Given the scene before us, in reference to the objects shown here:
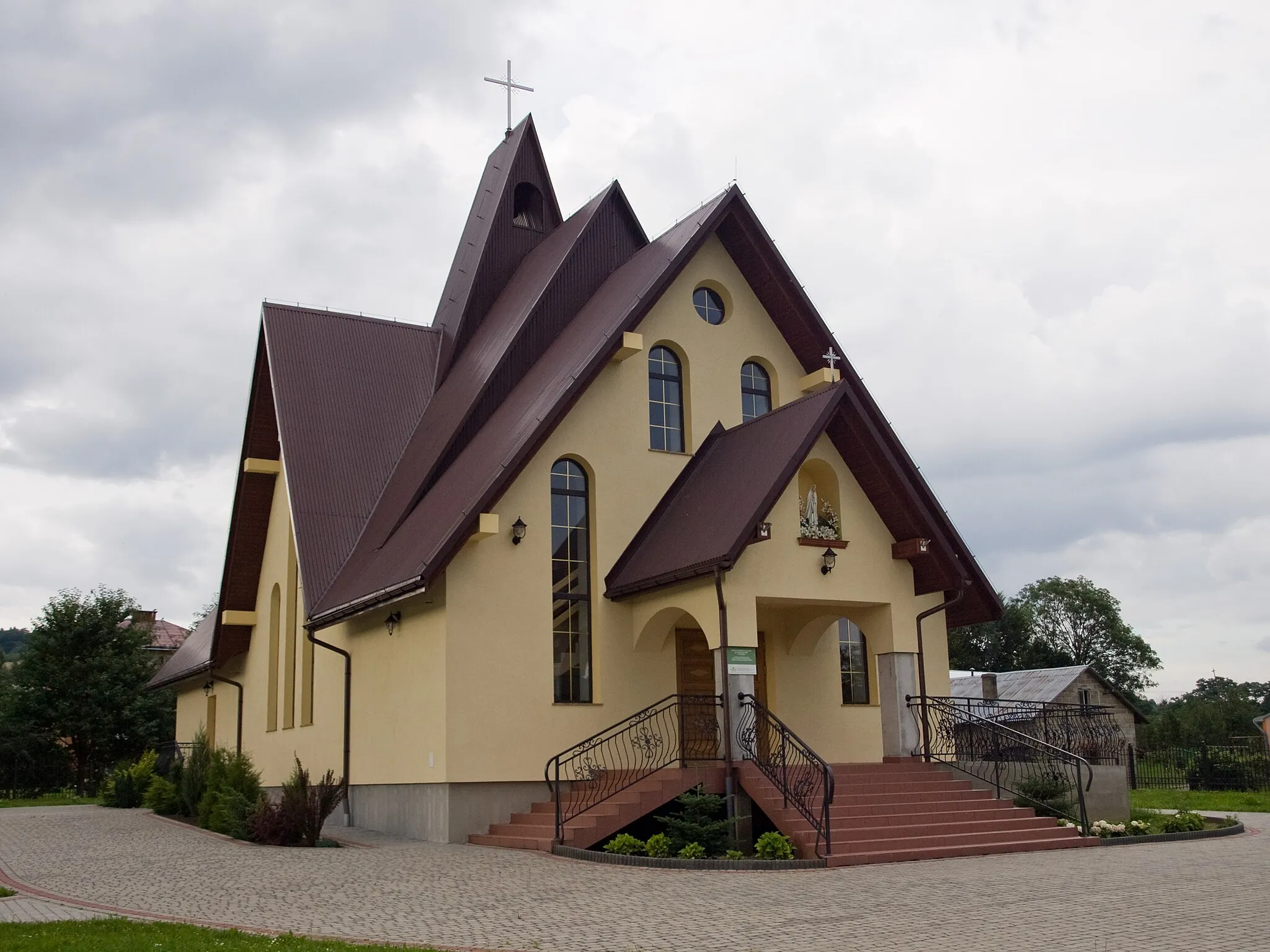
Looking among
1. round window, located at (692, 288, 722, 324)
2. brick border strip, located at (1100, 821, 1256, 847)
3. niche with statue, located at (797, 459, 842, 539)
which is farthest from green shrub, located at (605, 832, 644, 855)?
round window, located at (692, 288, 722, 324)

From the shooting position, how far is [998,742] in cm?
1688

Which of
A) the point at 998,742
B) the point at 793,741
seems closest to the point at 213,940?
the point at 793,741

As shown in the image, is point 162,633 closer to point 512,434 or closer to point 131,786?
point 131,786

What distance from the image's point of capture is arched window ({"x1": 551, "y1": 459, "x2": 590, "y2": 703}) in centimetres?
1752

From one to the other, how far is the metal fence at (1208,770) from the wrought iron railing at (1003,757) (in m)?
12.0

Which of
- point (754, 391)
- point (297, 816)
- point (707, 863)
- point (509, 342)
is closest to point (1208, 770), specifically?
point (754, 391)

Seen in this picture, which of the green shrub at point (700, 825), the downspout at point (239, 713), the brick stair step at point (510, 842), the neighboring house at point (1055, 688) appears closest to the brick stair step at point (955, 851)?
the green shrub at point (700, 825)

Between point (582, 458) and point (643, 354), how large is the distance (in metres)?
2.13

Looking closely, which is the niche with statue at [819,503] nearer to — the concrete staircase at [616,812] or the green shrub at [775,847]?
the concrete staircase at [616,812]

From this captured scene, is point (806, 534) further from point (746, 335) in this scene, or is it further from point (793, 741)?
point (746, 335)

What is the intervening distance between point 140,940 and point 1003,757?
39.2 ft

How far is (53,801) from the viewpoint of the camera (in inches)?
1373

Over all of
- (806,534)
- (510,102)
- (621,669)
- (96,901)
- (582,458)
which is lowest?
(96,901)

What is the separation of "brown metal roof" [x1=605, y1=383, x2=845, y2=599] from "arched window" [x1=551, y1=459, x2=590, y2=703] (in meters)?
0.47
